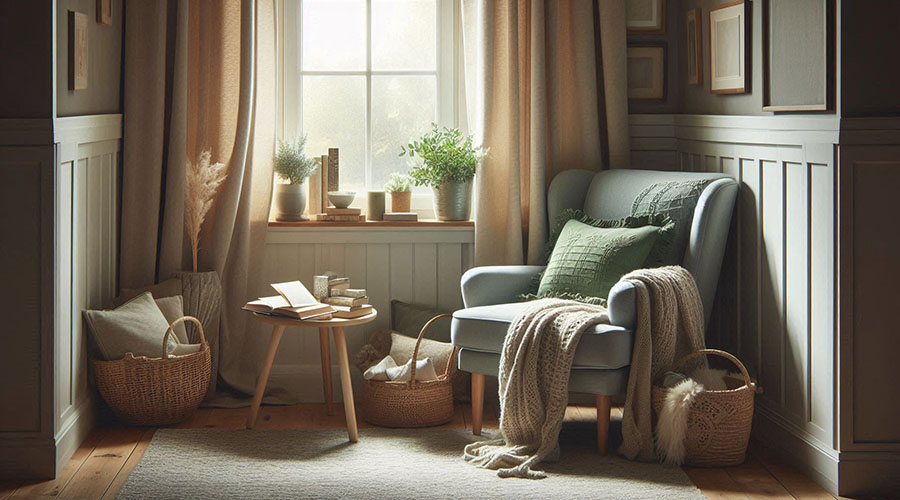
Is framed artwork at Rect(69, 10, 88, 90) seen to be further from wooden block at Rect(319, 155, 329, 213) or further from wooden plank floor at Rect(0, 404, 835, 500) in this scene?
wooden plank floor at Rect(0, 404, 835, 500)

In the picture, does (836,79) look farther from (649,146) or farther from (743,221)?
(649,146)

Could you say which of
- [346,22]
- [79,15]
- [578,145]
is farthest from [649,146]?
[79,15]

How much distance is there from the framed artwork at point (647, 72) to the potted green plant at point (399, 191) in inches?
41.7

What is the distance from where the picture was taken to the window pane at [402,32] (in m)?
4.50

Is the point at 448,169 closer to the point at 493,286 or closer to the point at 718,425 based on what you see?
the point at 493,286

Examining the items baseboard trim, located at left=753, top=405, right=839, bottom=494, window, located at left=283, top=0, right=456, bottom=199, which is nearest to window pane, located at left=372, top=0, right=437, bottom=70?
window, located at left=283, top=0, right=456, bottom=199

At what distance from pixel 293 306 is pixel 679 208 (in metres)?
1.46

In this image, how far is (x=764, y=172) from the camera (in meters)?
3.56

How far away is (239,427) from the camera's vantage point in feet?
12.8

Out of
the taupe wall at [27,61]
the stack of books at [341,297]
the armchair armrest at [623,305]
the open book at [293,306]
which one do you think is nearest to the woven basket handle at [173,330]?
the open book at [293,306]

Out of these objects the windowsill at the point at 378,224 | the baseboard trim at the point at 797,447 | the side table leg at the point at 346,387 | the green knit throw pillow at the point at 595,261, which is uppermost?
the windowsill at the point at 378,224

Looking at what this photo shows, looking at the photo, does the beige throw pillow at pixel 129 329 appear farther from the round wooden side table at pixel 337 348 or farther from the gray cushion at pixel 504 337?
the gray cushion at pixel 504 337

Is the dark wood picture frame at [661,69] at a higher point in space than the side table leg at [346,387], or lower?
higher

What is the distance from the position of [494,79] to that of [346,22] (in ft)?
2.39
